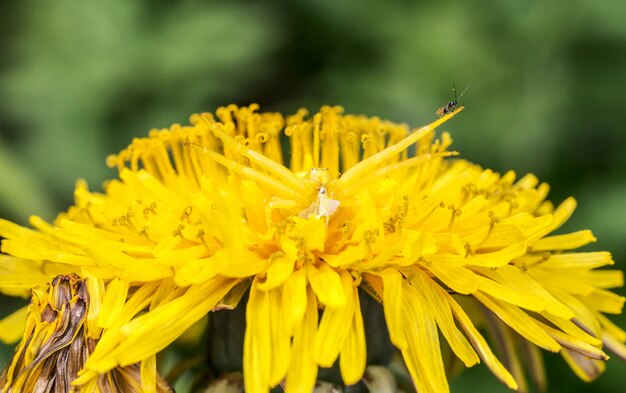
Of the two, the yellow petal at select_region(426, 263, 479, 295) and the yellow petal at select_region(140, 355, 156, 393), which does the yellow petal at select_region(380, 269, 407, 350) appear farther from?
the yellow petal at select_region(140, 355, 156, 393)

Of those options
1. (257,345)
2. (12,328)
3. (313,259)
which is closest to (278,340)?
(257,345)

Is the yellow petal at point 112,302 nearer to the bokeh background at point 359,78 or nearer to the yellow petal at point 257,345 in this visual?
the yellow petal at point 257,345

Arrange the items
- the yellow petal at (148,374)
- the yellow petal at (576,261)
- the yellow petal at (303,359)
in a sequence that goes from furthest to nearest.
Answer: the yellow petal at (576,261) < the yellow petal at (148,374) < the yellow petal at (303,359)

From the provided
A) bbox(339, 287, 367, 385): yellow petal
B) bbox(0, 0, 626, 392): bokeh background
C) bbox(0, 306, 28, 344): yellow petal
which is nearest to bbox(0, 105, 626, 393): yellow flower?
bbox(339, 287, 367, 385): yellow petal

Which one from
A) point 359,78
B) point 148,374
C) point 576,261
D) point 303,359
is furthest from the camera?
point 359,78

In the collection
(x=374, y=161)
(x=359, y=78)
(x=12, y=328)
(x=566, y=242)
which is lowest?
(x=12, y=328)

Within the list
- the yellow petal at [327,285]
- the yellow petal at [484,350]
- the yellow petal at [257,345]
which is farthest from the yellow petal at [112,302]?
the yellow petal at [484,350]

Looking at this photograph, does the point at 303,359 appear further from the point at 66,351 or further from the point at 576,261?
the point at 576,261
